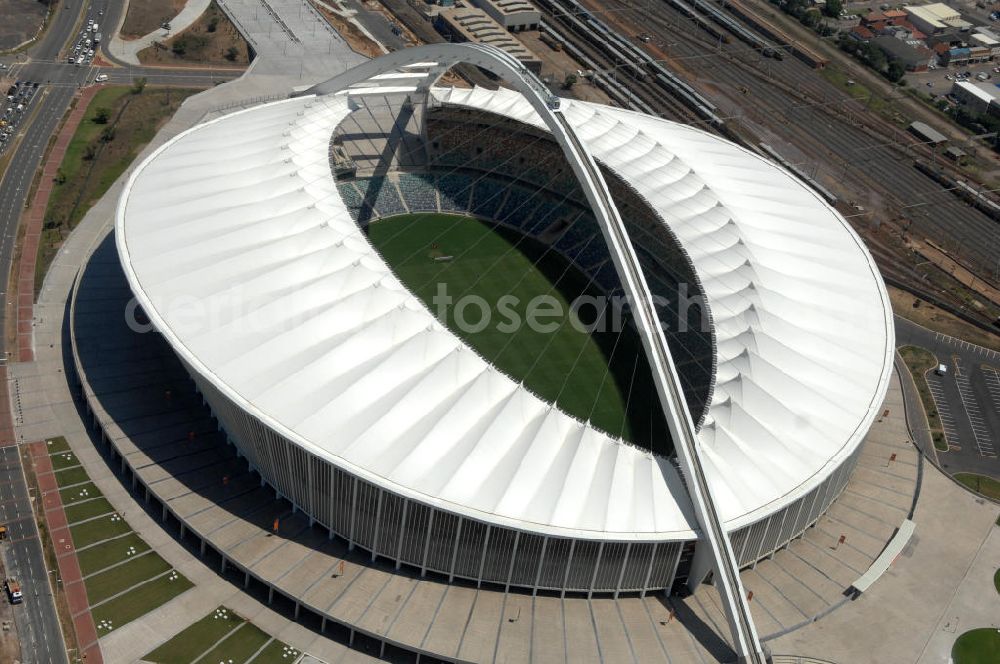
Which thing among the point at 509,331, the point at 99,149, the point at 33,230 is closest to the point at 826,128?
the point at 509,331

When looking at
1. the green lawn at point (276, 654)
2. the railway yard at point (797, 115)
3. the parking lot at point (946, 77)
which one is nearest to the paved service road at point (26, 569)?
the green lawn at point (276, 654)

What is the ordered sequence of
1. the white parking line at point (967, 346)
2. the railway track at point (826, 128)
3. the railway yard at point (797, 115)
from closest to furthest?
the white parking line at point (967, 346) < the railway yard at point (797, 115) < the railway track at point (826, 128)

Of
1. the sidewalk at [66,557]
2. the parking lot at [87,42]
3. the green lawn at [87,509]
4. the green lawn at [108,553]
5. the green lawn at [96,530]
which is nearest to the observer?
the sidewalk at [66,557]

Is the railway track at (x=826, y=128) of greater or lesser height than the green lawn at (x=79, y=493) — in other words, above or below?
above

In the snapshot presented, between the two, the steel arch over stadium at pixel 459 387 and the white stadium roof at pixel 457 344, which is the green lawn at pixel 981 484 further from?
the white stadium roof at pixel 457 344

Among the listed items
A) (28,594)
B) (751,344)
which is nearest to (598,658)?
(751,344)

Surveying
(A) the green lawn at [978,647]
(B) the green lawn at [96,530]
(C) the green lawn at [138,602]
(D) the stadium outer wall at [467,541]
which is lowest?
(A) the green lawn at [978,647]

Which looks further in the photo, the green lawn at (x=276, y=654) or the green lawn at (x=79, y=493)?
the green lawn at (x=79, y=493)
